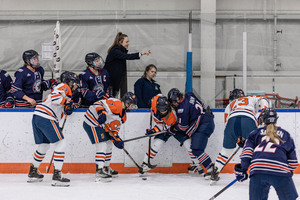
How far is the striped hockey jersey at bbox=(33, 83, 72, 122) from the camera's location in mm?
4445

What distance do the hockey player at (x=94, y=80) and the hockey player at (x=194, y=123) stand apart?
2.65 feet

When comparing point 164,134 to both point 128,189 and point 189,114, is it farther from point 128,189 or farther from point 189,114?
point 128,189

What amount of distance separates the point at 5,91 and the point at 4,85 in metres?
0.08

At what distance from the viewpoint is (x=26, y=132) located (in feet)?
16.6

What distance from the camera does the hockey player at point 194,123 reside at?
15.4 ft

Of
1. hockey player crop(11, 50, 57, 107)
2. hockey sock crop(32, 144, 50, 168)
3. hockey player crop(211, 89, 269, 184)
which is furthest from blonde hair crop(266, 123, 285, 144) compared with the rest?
hockey player crop(11, 50, 57, 107)

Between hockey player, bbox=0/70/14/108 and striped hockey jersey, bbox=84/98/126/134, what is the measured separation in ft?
3.43

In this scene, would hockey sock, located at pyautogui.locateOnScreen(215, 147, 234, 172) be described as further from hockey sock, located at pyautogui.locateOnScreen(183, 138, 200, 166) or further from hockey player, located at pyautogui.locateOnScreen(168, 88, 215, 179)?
hockey sock, located at pyautogui.locateOnScreen(183, 138, 200, 166)

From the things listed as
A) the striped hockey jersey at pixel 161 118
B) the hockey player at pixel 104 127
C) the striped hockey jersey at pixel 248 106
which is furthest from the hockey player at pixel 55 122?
the striped hockey jersey at pixel 248 106

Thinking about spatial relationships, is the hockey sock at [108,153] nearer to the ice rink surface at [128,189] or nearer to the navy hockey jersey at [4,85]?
the ice rink surface at [128,189]

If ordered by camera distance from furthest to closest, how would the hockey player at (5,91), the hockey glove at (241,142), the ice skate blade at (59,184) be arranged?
the hockey player at (5,91), the ice skate blade at (59,184), the hockey glove at (241,142)

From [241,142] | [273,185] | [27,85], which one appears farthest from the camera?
[27,85]

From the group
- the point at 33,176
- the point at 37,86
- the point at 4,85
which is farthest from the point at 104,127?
the point at 4,85

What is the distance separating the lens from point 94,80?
512 cm
